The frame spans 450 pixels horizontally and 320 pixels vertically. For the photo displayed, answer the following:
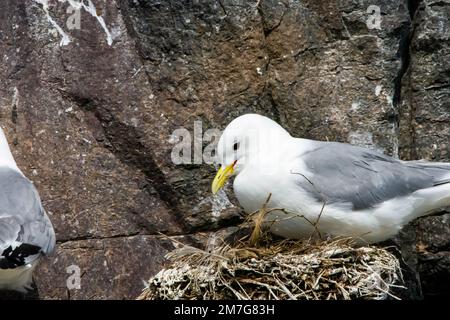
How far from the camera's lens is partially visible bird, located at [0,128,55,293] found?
164 inches

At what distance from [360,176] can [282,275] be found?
2.04ft

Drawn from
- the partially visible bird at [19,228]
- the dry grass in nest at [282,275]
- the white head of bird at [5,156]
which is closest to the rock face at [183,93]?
the white head of bird at [5,156]

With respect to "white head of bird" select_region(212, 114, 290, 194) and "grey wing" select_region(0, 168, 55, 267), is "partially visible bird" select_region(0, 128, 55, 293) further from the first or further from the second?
"white head of bird" select_region(212, 114, 290, 194)

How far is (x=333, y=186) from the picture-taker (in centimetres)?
438

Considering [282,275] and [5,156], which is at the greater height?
[5,156]

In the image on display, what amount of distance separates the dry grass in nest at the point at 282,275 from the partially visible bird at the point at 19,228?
1.69ft

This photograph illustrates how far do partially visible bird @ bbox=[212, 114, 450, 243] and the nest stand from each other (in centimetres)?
17

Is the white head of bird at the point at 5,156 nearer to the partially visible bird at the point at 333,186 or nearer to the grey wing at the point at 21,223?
the grey wing at the point at 21,223

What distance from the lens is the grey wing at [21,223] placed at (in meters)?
4.16

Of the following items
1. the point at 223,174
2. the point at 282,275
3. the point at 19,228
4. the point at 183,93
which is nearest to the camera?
the point at 282,275

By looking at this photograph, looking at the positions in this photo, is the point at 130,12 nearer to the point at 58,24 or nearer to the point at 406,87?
the point at 58,24

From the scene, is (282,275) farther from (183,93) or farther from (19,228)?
(183,93)

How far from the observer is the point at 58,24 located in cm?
498

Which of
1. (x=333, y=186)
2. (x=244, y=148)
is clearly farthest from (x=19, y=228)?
(x=333, y=186)
